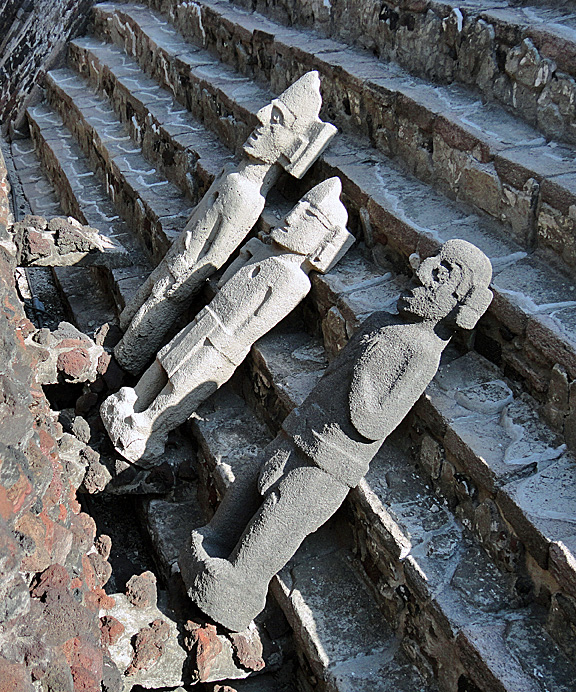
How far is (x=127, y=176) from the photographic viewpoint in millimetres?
Answer: 6195

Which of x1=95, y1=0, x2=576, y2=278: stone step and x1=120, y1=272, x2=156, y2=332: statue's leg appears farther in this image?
x1=120, y1=272, x2=156, y2=332: statue's leg

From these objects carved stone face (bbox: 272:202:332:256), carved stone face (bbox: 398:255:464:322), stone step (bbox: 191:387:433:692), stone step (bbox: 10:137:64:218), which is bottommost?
stone step (bbox: 10:137:64:218)

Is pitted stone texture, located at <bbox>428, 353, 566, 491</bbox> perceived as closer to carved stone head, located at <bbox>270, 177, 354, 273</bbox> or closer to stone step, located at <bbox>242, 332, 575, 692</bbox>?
stone step, located at <bbox>242, 332, 575, 692</bbox>

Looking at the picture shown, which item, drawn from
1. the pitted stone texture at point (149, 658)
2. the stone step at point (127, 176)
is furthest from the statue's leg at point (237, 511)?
the stone step at point (127, 176)

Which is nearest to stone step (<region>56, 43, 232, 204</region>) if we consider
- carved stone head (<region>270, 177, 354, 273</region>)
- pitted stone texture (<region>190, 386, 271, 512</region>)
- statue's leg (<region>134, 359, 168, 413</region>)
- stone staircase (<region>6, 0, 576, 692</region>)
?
stone staircase (<region>6, 0, 576, 692</region>)

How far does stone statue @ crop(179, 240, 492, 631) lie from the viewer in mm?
2861

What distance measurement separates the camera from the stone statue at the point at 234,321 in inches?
154

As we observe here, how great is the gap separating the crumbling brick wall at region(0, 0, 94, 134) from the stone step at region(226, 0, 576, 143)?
4.87m

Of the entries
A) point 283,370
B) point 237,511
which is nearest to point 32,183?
point 283,370

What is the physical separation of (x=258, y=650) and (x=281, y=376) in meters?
1.22

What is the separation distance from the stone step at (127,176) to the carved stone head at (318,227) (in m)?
1.40

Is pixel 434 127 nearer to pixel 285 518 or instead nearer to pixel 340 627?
pixel 285 518

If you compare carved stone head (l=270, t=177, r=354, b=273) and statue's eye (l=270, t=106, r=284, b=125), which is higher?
statue's eye (l=270, t=106, r=284, b=125)

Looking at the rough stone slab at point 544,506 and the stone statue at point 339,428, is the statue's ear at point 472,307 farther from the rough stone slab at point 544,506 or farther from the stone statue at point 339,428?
the rough stone slab at point 544,506
